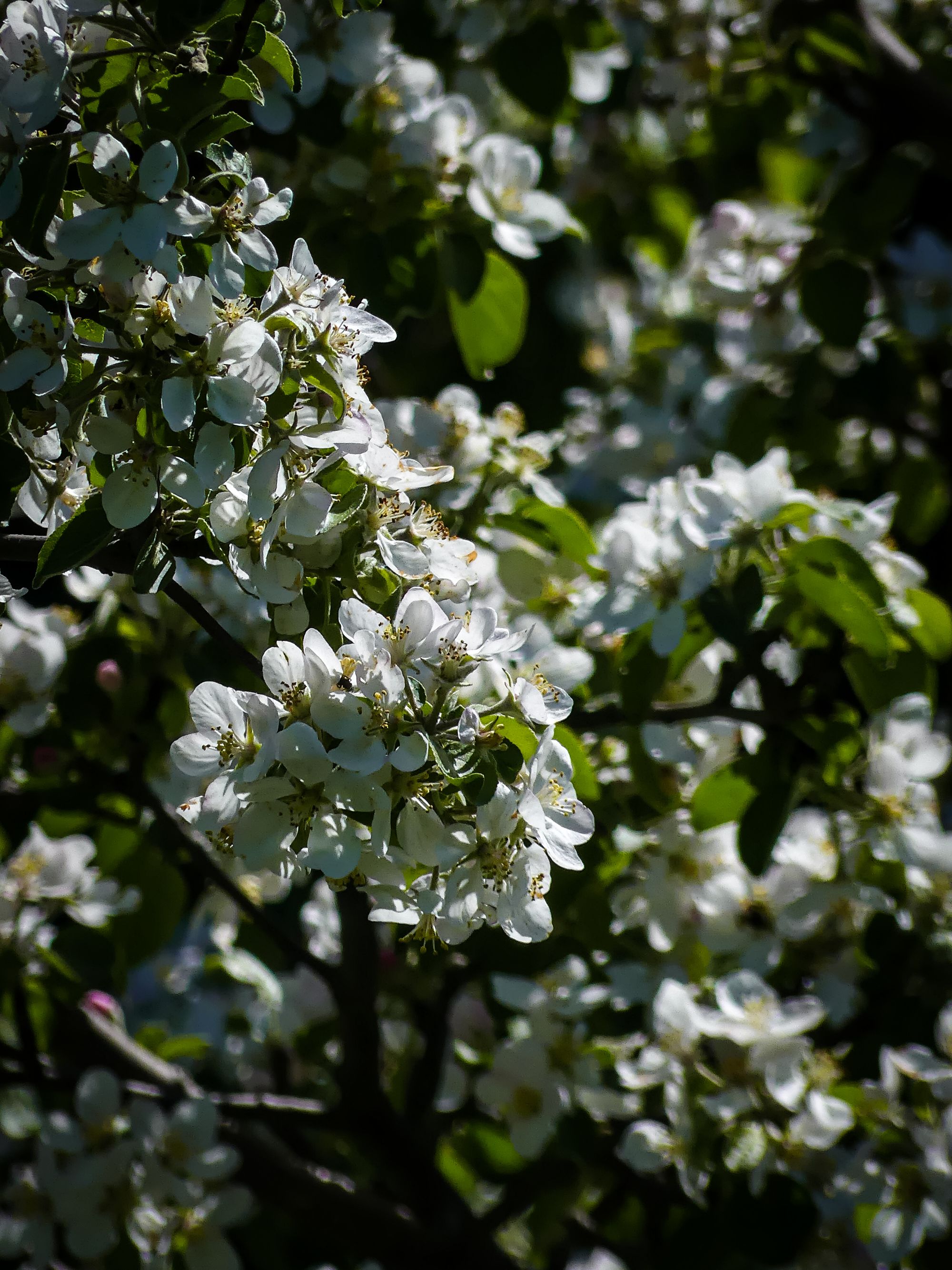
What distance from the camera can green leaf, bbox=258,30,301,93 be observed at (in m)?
0.95

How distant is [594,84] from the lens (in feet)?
6.67

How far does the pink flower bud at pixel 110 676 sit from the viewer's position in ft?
5.05

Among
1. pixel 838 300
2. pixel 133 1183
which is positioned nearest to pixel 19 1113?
pixel 133 1183

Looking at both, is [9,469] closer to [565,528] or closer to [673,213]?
[565,528]

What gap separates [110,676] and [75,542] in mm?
685

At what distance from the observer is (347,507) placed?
0.91m

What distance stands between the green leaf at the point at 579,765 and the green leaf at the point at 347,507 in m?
0.29

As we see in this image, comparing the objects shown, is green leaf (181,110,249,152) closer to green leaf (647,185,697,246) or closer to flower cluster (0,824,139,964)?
flower cluster (0,824,139,964)

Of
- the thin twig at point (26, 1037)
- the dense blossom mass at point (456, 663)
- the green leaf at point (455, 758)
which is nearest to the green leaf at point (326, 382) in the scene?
the dense blossom mass at point (456, 663)

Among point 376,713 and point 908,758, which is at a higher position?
point 376,713

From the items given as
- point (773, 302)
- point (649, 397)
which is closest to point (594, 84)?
point (773, 302)

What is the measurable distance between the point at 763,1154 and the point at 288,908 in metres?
0.99

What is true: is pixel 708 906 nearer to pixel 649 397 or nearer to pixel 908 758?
pixel 908 758

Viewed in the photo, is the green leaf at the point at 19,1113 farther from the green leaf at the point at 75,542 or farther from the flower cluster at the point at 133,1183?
the green leaf at the point at 75,542
